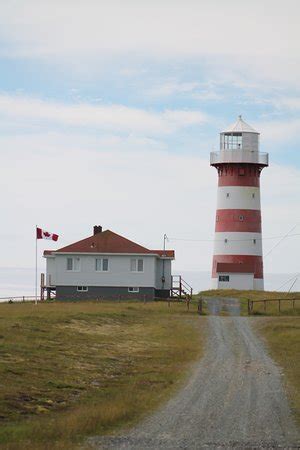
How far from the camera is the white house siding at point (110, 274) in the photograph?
6762cm

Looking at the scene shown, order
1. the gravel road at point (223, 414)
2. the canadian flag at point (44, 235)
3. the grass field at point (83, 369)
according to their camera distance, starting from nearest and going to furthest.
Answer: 1. the gravel road at point (223, 414)
2. the grass field at point (83, 369)
3. the canadian flag at point (44, 235)

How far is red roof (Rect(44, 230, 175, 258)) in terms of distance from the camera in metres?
68.3

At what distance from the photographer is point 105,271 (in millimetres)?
68062

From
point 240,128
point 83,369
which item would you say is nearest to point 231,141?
point 240,128

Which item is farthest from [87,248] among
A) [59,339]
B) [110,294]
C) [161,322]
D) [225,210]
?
[59,339]

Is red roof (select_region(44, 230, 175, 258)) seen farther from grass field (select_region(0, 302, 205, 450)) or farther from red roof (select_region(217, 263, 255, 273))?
grass field (select_region(0, 302, 205, 450))

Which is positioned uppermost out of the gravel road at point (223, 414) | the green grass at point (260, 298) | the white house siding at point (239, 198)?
the white house siding at point (239, 198)

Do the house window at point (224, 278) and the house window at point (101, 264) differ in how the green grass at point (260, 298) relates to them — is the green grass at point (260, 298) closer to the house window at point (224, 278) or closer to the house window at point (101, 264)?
the house window at point (224, 278)

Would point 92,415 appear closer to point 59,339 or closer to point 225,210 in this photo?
point 59,339

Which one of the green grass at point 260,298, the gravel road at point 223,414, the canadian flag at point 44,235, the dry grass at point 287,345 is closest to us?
the gravel road at point 223,414

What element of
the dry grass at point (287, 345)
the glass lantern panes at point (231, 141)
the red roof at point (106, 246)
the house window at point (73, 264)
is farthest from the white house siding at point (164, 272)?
the dry grass at point (287, 345)

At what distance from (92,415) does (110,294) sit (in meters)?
47.9

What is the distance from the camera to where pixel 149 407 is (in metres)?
21.8

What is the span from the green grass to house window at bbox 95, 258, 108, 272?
8041 mm
